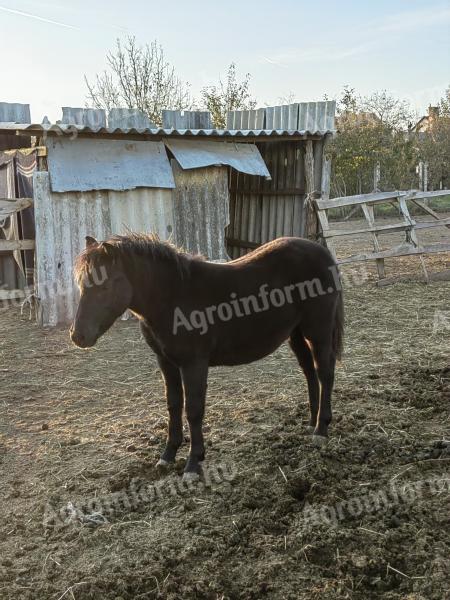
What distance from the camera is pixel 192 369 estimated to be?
367 cm

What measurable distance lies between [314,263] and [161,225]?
4.69 m

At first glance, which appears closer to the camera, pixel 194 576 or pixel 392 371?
pixel 194 576

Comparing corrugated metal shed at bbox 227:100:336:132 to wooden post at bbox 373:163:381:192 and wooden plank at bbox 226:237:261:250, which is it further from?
wooden post at bbox 373:163:381:192

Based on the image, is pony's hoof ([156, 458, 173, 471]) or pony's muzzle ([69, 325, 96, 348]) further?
pony's hoof ([156, 458, 173, 471])

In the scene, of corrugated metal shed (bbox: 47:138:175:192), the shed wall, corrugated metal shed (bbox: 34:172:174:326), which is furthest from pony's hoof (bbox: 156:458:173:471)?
the shed wall

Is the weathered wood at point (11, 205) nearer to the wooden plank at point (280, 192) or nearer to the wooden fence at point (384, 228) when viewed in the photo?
the wooden plank at point (280, 192)

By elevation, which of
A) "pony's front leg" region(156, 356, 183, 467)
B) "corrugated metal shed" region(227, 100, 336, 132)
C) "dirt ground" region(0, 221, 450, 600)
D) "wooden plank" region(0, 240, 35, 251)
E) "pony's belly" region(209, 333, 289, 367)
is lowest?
"dirt ground" region(0, 221, 450, 600)

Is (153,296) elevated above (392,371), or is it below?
above

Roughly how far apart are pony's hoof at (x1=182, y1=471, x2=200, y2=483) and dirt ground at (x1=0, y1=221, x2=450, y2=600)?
0.05 metres

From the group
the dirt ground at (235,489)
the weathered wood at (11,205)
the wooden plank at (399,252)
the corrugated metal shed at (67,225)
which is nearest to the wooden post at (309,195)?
the wooden plank at (399,252)

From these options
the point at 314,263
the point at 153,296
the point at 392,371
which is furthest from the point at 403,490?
the point at 392,371

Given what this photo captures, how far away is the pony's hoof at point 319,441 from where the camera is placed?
13.5 ft

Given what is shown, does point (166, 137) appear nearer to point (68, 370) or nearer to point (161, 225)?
point (161, 225)

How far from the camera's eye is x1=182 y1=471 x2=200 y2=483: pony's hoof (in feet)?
12.1
